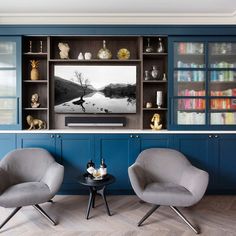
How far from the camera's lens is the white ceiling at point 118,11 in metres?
3.14

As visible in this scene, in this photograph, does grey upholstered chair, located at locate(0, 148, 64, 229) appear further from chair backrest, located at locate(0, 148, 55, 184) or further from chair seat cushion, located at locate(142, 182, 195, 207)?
chair seat cushion, located at locate(142, 182, 195, 207)

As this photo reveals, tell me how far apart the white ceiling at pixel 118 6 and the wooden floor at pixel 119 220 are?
262 centimetres

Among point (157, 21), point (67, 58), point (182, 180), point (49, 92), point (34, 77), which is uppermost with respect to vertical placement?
point (157, 21)

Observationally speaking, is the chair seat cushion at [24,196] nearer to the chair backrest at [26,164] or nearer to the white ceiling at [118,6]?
the chair backrest at [26,164]

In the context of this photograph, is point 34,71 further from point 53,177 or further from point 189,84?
point 189,84

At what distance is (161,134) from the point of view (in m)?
3.32

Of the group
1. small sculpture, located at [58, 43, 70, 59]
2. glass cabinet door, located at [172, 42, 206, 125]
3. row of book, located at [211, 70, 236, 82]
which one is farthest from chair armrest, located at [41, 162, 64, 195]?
row of book, located at [211, 70, 236, 82]

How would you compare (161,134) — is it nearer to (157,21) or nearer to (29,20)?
(157,21)

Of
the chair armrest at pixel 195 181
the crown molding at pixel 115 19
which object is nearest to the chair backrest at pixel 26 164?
the chair armrest at pixel 195 181

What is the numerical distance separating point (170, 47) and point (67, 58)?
1488mm

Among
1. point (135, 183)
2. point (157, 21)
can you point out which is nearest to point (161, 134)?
point (135, 183)

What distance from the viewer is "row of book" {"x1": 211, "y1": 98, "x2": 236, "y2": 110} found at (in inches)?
135

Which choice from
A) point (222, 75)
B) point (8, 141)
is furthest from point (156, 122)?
point (8, 141)

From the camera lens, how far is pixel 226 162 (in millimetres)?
3355
